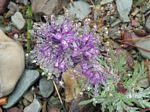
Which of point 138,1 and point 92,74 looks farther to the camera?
point 138,1

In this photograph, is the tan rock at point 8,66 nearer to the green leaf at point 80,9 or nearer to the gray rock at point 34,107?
the gray rock at point 34,107

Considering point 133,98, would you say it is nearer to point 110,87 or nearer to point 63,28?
point 110,87

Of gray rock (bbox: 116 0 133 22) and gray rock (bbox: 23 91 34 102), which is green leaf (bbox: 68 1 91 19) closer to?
gray rock (bbox: 116 0 133 22)

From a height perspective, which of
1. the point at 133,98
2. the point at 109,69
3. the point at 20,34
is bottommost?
the point at 133,98

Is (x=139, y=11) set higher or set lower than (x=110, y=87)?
higher

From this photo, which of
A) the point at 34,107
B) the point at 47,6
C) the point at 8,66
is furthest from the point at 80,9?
the point at 34,107

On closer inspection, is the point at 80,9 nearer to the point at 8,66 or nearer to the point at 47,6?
the point at 47,6

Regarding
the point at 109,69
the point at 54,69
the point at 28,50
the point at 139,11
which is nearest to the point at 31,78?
the point at 28,50
